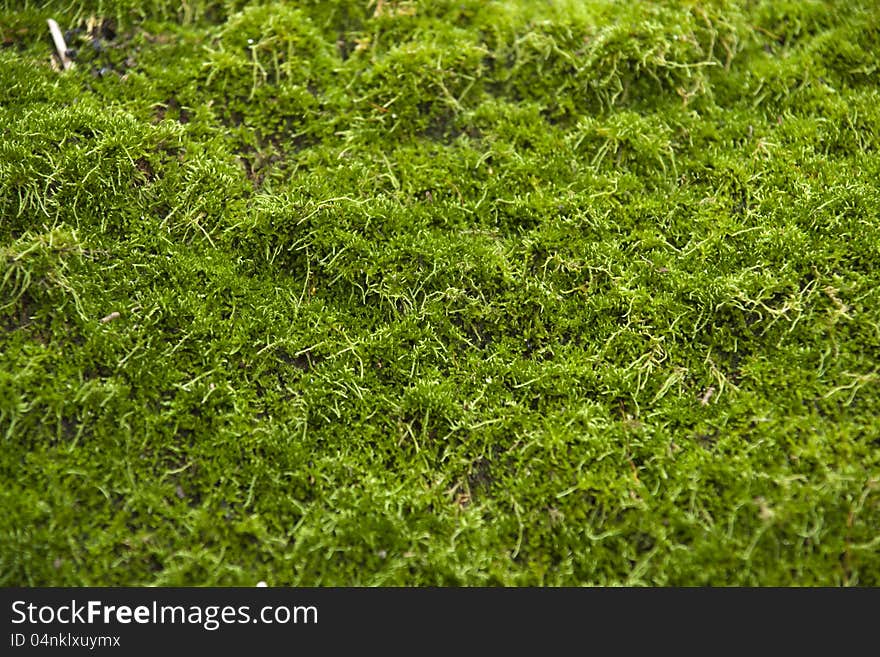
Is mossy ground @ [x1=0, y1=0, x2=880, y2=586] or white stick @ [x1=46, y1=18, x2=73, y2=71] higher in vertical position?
white stick @ [x1=46, y1=18, x2=73, y2=71]

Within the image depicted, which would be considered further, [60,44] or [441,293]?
[60,44]

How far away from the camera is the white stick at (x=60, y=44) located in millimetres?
2984

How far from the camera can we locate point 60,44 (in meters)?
3.01

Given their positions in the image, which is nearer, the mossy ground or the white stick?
the mossy ground

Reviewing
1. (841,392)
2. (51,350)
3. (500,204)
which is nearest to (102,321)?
(51,350)

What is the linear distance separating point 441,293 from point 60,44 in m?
2.12

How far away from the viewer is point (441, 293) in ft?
8.46

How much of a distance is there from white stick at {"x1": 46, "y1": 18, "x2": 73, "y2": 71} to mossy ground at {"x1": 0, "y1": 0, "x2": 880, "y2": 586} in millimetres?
49

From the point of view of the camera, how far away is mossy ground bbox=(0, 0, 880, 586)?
221cm

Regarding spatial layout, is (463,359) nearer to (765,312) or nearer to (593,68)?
(765,312)

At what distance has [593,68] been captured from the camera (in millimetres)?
2994

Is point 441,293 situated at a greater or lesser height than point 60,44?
lesser

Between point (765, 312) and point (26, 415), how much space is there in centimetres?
266

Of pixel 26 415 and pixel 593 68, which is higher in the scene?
pixel 593 68
